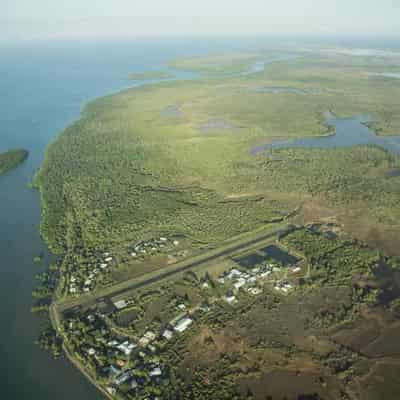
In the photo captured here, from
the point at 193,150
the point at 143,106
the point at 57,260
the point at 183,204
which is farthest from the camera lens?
the point at 143,106

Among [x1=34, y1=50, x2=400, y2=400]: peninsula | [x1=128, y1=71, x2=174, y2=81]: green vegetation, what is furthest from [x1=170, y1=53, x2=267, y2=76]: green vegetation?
[x1=34, y1=50, x2=400, y2=400]: peninsula

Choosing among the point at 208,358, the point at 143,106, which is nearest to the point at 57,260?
the point at 208,358

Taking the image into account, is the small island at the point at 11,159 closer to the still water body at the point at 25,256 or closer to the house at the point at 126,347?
the still water body at the point at 25,256

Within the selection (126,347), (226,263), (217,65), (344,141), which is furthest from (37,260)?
(217,65)

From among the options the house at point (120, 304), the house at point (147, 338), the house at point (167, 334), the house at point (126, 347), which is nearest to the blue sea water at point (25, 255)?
the house at point (126, 347)

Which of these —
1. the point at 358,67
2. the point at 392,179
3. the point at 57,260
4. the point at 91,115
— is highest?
the point at 358,67

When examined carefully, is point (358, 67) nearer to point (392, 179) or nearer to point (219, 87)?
point (219, 87)

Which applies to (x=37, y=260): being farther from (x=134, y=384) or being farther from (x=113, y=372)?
(x=134, y=384)

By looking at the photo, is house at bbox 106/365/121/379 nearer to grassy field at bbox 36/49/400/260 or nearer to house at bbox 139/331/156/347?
house at bbox 139/331/156/347
